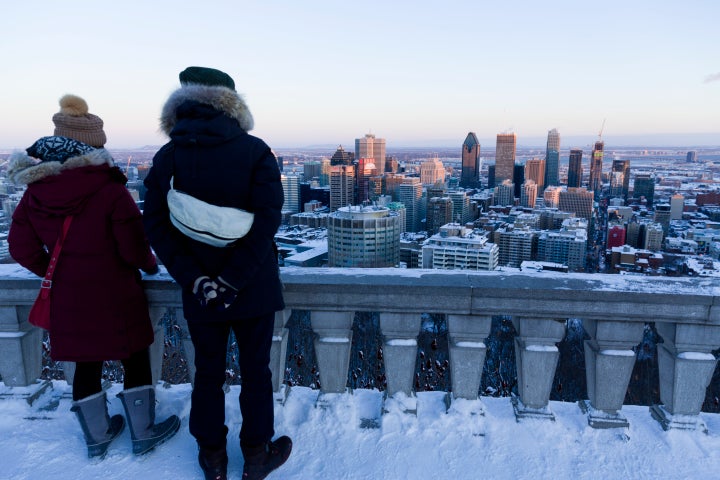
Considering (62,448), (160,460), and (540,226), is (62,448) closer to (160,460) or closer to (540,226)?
(160,460)

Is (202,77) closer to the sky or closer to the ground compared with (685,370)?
closer to the sky

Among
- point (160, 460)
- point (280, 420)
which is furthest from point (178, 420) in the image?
point (280, 420)

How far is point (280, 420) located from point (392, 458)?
0.75 meters

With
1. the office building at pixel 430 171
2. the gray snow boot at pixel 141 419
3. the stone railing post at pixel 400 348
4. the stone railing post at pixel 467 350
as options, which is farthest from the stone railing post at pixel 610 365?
the office building at pixel 430 171

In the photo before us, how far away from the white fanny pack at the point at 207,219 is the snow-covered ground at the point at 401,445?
1264mm

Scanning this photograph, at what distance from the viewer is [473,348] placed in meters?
2.86

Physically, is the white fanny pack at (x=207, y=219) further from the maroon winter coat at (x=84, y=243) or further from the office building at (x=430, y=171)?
the office building at (x=430, y=171)

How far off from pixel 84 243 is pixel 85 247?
0.07 feet

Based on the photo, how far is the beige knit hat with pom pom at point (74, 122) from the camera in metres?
2.45

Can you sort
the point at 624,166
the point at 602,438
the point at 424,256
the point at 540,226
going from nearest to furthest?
the point at 602,438
the point at 424,256
the point at 540,226
the point at 624,166

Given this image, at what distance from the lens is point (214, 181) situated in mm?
2125

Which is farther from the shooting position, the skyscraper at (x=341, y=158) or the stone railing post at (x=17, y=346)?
the skyscraper at (x=341, y=158)

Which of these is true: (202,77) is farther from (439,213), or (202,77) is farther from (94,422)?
(439,213)

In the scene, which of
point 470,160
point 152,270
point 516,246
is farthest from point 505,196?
point 152,270
